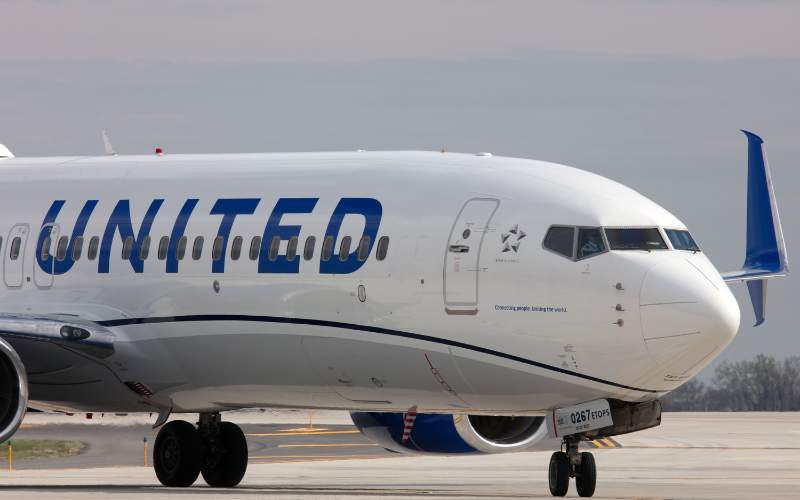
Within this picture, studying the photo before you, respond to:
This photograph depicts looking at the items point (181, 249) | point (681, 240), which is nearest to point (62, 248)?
point (181, 249)

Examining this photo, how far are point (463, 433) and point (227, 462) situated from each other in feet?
14.7

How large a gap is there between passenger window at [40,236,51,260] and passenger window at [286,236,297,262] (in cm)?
459

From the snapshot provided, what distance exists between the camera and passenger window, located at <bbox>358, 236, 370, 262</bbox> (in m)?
27.0

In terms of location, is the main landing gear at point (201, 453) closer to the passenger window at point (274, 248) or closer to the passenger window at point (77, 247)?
the passenger window at point (77, 247)

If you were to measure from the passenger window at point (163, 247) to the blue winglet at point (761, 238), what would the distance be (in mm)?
20647

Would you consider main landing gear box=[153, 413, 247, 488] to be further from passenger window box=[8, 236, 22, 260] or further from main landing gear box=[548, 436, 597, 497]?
main landing gear box=[548, 436, 597, 497]

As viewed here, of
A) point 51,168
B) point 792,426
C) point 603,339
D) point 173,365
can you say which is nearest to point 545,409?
point 603,339

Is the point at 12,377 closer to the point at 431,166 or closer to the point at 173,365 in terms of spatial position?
the point at 173,365

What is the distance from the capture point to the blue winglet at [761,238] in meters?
48.7

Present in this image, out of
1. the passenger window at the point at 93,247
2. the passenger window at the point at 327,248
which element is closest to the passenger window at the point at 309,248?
the passenger window at the point at 327,248

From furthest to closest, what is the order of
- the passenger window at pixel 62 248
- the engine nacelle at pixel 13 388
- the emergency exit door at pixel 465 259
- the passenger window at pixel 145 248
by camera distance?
1. the passenger window at pixel 62 248
2. the passenger window at pixel 145 248
3. the engine nacelle at pixel 13 388
4. the emergency exit door at pixel 465 259

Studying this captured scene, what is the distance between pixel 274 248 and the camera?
28109mm

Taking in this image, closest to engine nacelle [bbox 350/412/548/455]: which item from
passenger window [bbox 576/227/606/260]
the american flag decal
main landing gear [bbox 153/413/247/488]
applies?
the american flag decal

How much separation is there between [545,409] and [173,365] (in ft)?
19.4
